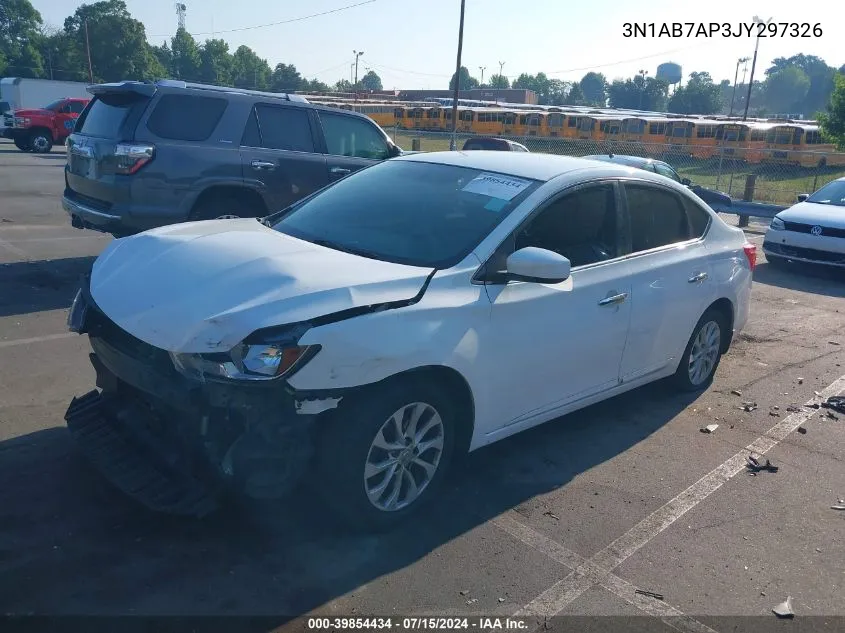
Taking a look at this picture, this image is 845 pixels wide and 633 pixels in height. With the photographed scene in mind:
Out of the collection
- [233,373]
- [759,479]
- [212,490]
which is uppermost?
[233,373]

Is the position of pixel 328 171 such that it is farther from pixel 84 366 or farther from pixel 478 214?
pixel 478 214

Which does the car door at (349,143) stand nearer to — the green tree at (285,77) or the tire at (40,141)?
the tire at (40,141)

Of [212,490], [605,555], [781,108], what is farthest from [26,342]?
[781,108]

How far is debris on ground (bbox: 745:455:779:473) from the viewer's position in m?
4.77

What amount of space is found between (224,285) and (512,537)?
1848mm

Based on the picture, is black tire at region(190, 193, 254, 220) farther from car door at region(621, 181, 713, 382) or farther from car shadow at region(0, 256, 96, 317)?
car door at region(621, 181, 713, 382)

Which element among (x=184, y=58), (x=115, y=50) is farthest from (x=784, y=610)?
(x=184, y=58)

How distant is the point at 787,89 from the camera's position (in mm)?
151625

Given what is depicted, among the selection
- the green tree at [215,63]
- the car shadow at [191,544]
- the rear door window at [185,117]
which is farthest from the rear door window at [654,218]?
the green tree at [215,63]

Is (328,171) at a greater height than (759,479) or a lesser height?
greater

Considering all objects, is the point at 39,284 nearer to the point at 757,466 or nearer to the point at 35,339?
the point at 35,339

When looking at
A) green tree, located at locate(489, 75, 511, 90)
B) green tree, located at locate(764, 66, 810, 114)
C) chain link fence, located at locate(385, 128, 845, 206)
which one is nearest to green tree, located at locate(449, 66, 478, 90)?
green tree, located at locate(489, 75, 511, 90)

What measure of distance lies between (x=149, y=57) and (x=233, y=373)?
8329cm

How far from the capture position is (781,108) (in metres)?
156
